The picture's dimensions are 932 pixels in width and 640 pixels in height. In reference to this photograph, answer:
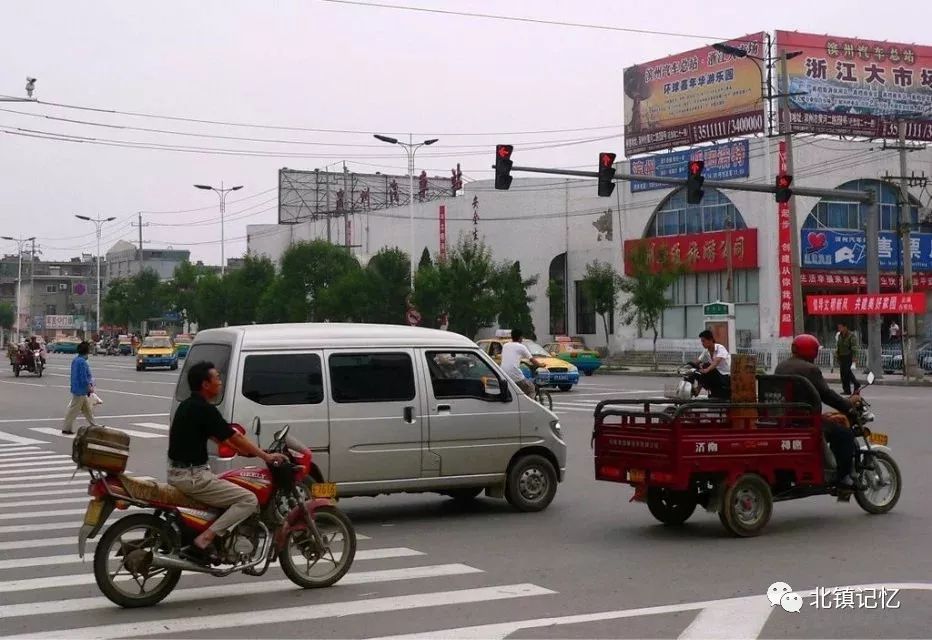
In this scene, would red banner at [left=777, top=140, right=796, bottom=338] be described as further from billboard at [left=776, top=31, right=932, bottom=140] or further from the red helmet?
the red helmet

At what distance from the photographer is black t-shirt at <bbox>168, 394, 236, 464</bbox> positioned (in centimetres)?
812

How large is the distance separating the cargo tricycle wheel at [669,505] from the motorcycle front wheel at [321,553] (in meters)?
3.68

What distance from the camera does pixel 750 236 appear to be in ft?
180

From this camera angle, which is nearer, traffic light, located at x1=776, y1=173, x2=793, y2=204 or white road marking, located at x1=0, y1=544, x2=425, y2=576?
white road marking, located at x1=0, y1=544, x2=425, y2=576

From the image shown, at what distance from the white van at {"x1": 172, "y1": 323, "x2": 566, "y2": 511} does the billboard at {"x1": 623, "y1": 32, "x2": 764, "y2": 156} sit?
4236cm

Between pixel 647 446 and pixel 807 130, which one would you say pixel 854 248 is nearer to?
pixel 807 130

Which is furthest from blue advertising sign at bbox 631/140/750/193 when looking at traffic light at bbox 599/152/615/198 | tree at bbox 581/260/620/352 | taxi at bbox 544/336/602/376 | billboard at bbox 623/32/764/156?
traffic light at bbox 599/152/615/198

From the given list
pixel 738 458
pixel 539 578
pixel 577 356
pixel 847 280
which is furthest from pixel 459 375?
pixel 847 280

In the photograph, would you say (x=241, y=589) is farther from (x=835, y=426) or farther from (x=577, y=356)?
(x=577, y=356)

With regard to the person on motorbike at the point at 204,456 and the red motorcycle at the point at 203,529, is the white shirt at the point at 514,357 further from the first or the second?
the person on motorbike at the point at 204,456

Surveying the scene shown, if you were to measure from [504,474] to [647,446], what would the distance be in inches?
79.2

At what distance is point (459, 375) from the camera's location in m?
12.2

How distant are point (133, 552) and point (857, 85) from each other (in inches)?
2065

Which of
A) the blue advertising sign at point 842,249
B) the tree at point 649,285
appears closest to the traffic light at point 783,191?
the tree at point 649,285
